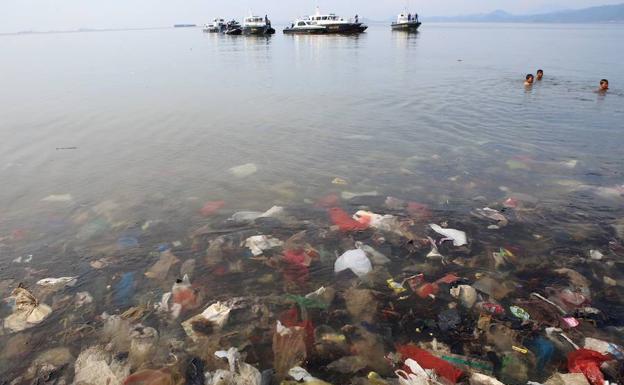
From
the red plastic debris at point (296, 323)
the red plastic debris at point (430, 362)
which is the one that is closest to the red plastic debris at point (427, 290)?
the red plastic debris at point (430, 362)

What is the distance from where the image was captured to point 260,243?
568 cm

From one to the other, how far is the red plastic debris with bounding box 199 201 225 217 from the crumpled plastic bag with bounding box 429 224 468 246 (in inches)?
146

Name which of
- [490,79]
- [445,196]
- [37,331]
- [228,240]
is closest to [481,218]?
[445,196]

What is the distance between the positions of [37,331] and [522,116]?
1384 centimetres

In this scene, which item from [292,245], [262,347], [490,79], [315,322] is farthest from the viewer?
[490,79]

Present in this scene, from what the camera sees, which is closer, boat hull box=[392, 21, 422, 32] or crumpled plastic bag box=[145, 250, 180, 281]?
crumpled plastic bag box=[145, 250, 180, 281]

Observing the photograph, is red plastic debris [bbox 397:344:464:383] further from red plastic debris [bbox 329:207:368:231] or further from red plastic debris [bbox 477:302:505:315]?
red plastic debris [bbox 329:207:368:231]

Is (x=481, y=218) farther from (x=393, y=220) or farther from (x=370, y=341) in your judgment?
(x=370, y=341)

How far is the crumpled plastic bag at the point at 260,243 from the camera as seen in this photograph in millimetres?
5543

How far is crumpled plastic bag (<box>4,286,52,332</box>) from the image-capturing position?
4207 mm

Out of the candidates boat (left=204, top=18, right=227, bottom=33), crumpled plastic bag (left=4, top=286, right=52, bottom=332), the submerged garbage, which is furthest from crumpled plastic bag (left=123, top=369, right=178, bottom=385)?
boat (left=204, top=18, right=227, bottom=33)

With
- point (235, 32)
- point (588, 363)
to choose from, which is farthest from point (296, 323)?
point (235, 32)

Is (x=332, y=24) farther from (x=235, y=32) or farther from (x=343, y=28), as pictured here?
(x=235, y=32)

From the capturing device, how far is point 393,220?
6.21 meters
